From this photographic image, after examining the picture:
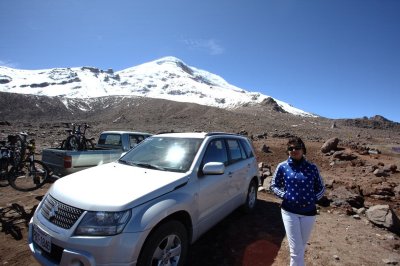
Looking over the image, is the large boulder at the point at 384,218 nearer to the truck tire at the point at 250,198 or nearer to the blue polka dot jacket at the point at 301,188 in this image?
the truck tire at the point at 250,198

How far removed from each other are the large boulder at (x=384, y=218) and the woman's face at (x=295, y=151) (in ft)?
13.1

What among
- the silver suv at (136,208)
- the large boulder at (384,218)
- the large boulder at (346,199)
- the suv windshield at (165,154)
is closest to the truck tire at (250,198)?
the silver suv at (136,208)

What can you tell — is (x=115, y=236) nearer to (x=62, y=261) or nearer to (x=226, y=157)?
(x=62, y=261)

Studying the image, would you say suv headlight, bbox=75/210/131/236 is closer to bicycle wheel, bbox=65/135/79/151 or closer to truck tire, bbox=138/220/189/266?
truck tire, bbox=138/220/189/266

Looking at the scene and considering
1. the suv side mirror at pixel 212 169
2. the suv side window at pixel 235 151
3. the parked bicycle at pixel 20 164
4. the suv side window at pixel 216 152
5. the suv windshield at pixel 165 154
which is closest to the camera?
the suv side mirror at pixel 212 169

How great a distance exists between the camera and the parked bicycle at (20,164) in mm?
7871

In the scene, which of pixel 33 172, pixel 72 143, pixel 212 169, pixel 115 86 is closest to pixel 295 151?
pixel 212 169

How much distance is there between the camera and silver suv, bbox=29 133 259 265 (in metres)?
3.04

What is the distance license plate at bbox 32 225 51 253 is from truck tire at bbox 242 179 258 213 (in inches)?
160

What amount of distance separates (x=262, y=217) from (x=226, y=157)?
2.06 meters

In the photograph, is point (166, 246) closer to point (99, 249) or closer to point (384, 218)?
point (99, 249)

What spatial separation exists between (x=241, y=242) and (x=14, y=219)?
14.6 ft

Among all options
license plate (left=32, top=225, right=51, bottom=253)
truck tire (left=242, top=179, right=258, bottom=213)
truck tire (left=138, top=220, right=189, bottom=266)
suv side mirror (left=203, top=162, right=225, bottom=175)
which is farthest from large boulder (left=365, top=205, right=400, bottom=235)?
license plate (left=32, top=225, right=51, bottom=253)

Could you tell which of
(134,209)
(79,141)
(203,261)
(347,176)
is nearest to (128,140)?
(79,141)
